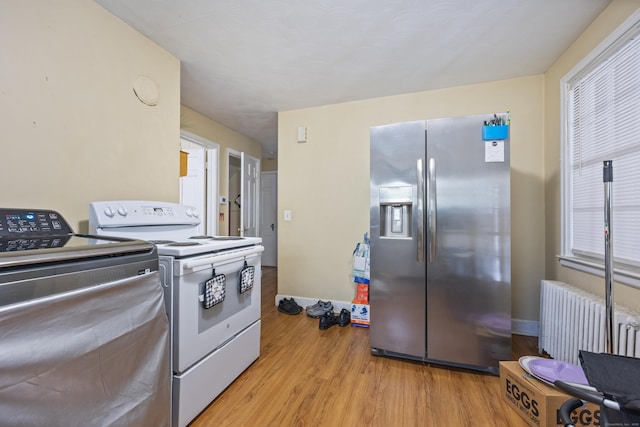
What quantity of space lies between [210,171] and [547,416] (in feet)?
12.5

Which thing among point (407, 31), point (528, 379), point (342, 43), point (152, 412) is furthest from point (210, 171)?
point (528, 379)

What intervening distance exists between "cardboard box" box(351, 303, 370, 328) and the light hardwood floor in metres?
0.40

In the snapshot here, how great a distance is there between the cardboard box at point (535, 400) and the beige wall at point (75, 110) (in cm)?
269

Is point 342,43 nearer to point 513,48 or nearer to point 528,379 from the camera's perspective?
point 513,48

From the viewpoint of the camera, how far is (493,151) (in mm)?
1810

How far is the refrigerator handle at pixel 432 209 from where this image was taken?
74.7 inches

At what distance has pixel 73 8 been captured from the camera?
144cm

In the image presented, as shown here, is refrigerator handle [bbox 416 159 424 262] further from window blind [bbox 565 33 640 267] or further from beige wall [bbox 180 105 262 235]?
beige wall [bbox 180 105 262 235]

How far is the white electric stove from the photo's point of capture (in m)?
1.27

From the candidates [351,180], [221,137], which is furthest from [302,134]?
[221,137]

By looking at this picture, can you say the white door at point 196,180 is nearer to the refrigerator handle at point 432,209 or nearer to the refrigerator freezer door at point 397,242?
the refrigerator freezer door at point 397,242

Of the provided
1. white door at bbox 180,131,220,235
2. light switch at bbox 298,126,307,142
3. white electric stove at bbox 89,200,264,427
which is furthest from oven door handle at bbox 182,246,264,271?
white door at bbox 180,131,220,235

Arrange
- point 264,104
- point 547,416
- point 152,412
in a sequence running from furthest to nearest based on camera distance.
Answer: point 264,104
point 547,416
point 152,412

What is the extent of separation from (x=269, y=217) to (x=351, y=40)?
410 cm
